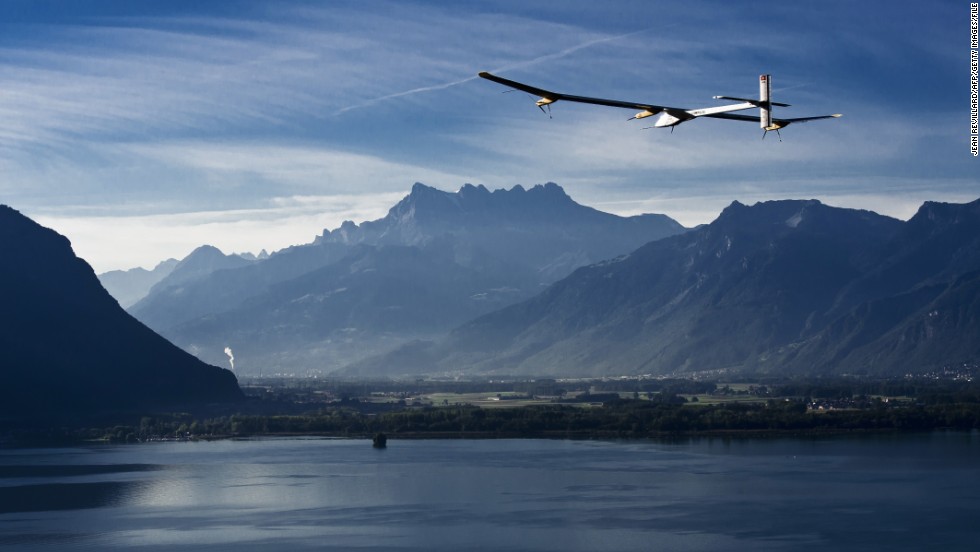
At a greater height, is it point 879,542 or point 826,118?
point 826,118

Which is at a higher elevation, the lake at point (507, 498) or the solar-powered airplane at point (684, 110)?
the solar-powered airplane at point (684, 110)

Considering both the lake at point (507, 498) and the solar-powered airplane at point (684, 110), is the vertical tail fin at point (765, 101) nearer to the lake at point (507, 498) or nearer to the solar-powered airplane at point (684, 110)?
the solar-powered airplane at point (684, 110)

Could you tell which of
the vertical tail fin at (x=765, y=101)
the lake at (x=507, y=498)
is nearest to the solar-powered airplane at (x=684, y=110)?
the vertical tail fin at (x=765, y=101)

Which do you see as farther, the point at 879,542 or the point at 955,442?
the point at 955,442

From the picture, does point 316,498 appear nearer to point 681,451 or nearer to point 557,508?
point 557,508

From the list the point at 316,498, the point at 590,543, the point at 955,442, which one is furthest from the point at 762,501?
the point at 955,442

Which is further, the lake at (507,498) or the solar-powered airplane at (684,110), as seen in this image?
the lake at (507,498)

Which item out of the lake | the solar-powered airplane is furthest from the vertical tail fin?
the lake

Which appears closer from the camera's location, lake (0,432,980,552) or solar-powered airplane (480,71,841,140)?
solar-powered airplane (480,71,841,140)

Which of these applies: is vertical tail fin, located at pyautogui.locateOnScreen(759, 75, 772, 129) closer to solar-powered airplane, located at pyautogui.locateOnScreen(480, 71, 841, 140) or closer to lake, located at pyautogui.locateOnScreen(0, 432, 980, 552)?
solar-powered airplane, located at pyautogui.locateOnScreen(480, 71, 841, 140)
